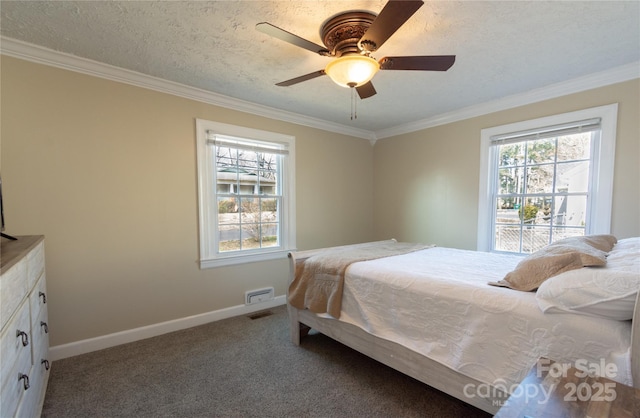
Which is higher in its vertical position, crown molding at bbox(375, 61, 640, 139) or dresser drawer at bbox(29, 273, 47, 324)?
crown molding at bbox(375, 61, 640, 139)

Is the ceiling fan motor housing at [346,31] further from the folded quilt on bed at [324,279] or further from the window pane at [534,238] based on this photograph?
the window pane at [534,238]

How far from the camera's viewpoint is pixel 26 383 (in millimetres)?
1295

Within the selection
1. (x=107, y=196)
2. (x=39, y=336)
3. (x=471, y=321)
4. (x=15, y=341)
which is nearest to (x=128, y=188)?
(x=107, y=196)

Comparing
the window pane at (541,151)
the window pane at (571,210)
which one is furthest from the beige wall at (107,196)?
the window pane at (571,210)

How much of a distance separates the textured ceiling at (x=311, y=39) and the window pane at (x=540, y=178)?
0.84m

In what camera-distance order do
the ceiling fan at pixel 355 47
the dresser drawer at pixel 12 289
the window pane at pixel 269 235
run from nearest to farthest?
the dresser drawer at pixel 12 289
the ceiling fan at pixel 355 47
the window pane at pixel 269 235

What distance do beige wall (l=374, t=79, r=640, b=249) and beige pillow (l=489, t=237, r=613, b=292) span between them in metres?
1.66

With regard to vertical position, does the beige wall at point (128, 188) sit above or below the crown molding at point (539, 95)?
below

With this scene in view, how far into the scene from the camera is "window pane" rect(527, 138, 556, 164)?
293 centimetres

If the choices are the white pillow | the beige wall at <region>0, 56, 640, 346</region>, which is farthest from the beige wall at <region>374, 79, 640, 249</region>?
the white pillow

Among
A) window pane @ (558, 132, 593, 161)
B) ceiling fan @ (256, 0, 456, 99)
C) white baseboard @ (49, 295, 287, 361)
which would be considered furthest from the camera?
window pane @ (558, 132, 593, 161)

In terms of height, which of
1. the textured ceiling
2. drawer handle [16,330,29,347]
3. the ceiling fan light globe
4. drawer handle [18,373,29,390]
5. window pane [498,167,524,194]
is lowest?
drawer handle [18,373,29,390]

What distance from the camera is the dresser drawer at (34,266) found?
1.46m

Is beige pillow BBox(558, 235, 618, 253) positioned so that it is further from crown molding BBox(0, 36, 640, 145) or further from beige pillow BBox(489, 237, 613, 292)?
crown molding BBox(0, 36, 640, 145)
